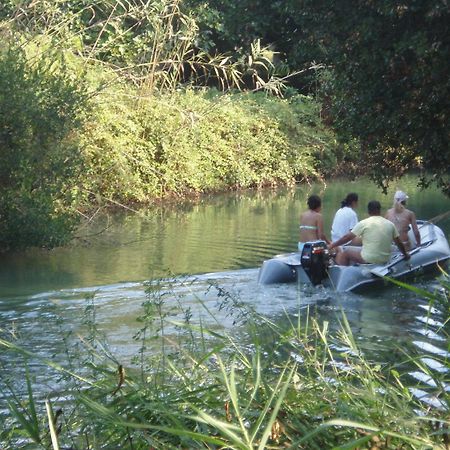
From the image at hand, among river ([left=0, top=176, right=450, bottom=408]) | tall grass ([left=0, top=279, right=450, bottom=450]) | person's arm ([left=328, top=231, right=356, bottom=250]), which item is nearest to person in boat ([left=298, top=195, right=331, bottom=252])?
person's arm ([left=328, top=231, right=356, bottom=250])

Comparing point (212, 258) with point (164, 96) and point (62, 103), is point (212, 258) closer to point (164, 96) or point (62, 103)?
point (62, 103)

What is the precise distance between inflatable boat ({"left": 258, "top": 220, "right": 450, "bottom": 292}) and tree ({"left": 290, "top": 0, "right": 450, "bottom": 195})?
5.82ft

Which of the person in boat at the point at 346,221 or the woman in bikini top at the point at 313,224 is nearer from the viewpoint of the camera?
the woman in bikini top at the point at 313,224

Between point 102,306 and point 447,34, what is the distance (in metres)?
5.35

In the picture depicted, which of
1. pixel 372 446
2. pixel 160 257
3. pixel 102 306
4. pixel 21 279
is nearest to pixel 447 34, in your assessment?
pixel 102 306

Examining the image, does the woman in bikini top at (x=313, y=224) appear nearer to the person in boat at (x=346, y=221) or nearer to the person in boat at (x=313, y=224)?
the person in boat at (x=313, y=224)

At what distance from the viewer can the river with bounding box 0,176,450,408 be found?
10492 millimetres

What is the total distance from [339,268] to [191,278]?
2.62 meters

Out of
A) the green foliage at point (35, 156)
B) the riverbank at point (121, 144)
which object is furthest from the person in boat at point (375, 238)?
the riverbank at point (121, 144)

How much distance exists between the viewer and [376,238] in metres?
13.4

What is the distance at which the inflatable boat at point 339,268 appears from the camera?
42.6 ft

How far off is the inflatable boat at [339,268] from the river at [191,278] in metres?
0.19

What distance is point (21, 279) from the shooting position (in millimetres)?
15578

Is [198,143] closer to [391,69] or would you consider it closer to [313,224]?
[313,224]
